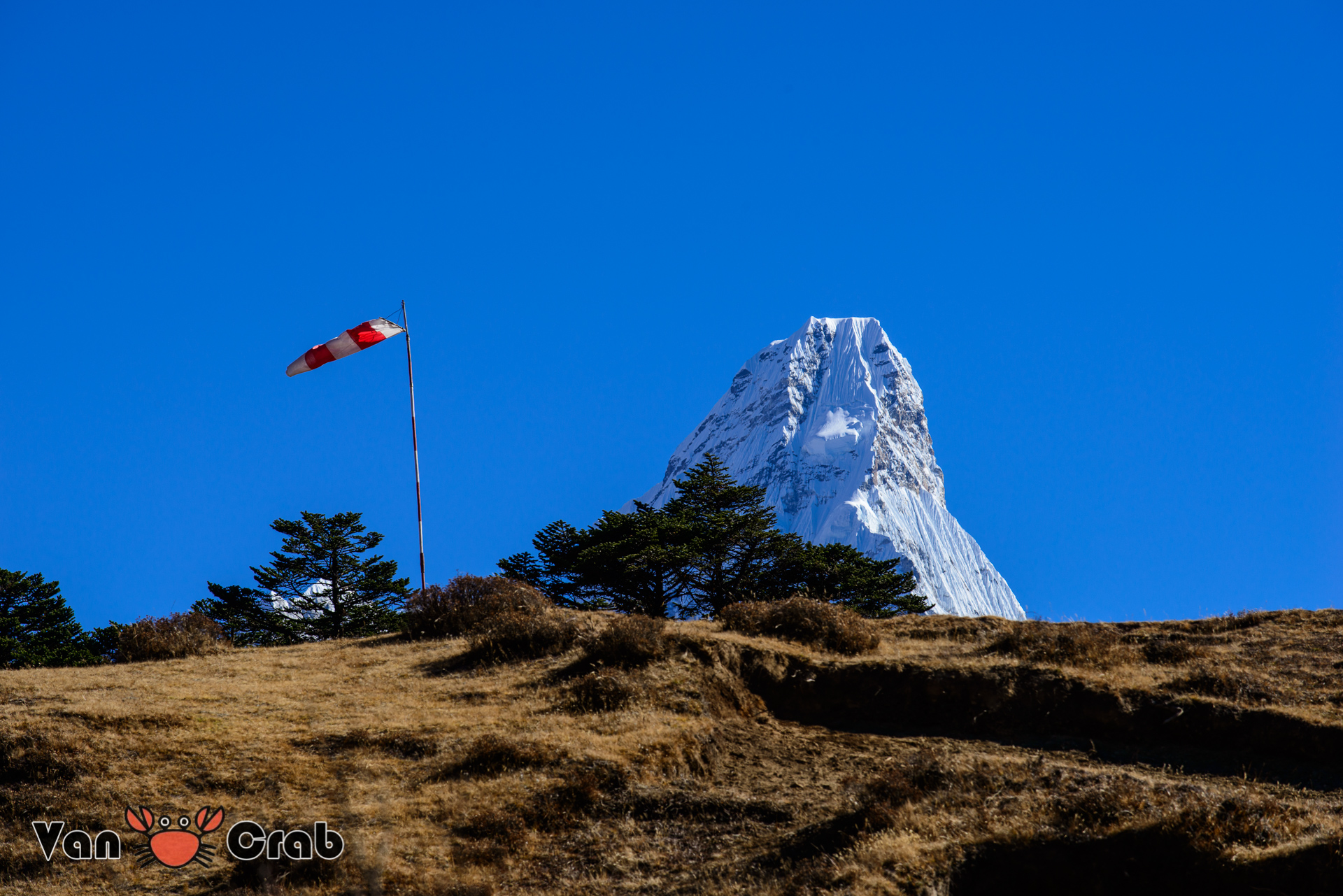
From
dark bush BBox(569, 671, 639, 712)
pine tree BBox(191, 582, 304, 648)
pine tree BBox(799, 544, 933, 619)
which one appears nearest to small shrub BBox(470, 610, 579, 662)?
dark bush BBox(569, 671, 639, 712)

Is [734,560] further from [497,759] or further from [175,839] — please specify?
[175,839]

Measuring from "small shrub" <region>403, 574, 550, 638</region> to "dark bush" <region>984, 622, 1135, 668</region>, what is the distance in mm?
10085

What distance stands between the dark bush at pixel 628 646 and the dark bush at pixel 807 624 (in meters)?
2.36

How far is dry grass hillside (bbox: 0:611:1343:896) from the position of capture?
35.7 feet

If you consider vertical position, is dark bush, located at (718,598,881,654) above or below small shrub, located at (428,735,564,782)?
above

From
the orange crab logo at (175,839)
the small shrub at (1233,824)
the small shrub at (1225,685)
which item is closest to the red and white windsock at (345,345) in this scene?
the orange crab logo at (175,839)

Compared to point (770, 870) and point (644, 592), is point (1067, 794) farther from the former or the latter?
point (644, 592)

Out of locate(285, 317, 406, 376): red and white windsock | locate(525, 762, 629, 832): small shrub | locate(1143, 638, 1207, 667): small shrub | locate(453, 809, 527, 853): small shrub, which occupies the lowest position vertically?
locate(453, 809, 527, 853): small shrub

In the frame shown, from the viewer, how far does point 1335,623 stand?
20.0 metres

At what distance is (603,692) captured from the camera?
16875mm

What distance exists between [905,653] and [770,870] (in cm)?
803

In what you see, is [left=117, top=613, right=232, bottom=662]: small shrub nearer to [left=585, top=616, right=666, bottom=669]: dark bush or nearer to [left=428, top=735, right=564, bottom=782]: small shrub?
[left=585, top=616, right=666, bottom=669]: dark bush

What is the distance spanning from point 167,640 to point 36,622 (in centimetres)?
2438

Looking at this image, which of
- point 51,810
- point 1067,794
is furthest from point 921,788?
point 51,810
